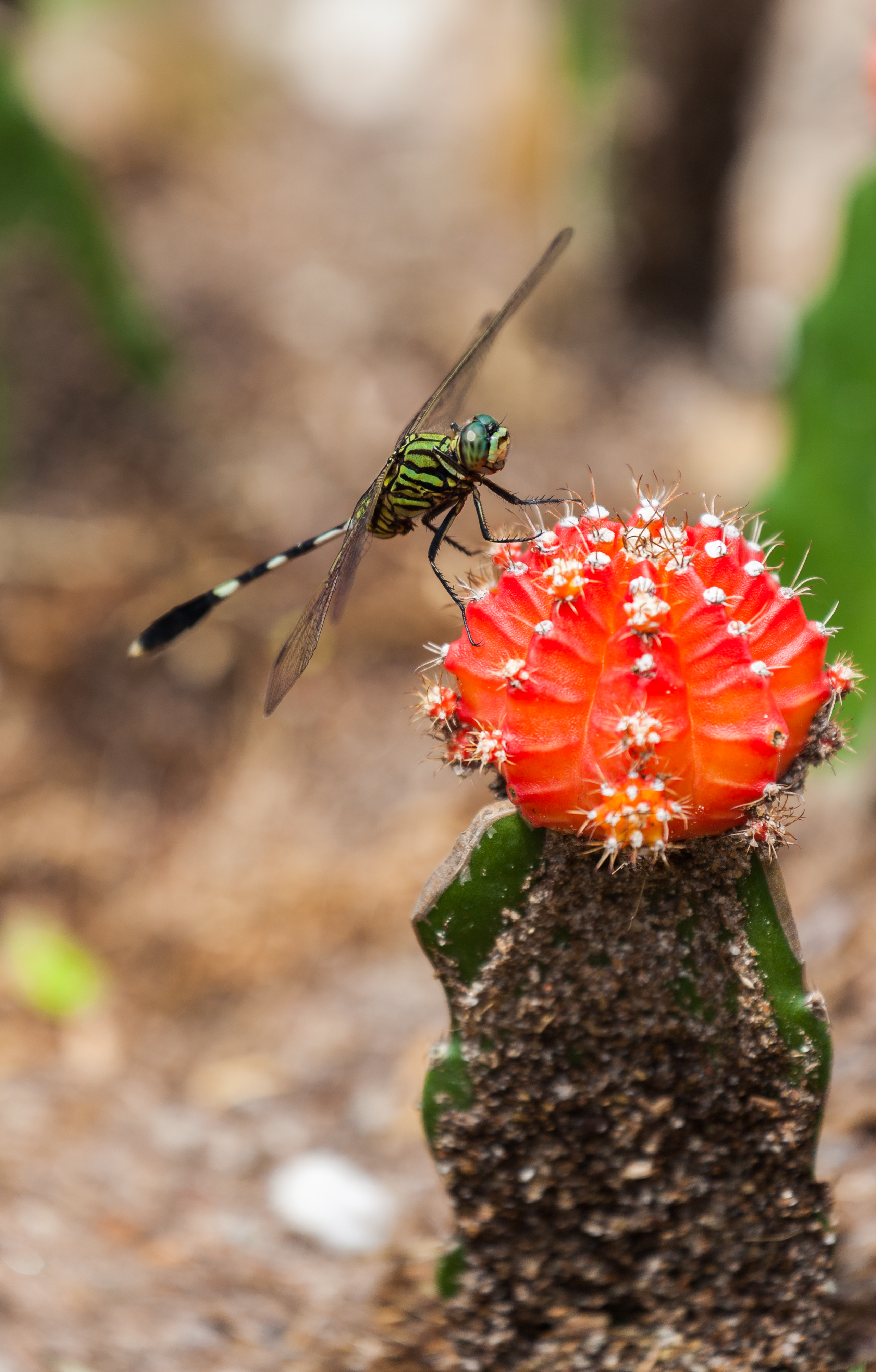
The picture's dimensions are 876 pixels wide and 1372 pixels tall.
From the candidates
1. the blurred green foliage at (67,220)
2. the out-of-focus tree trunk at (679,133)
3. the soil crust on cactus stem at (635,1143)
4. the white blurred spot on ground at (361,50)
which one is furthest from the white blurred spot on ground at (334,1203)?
the white blurred spot on ground at (361,50)

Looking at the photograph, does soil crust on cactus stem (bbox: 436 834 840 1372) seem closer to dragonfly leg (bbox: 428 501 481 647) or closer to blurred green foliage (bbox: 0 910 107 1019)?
dragonfly leg (bbox: 428 501 481 647)

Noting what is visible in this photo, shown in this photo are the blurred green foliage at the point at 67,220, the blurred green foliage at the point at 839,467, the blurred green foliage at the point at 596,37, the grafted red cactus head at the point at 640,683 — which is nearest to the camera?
the grafted red cactus head at the point at 640,683

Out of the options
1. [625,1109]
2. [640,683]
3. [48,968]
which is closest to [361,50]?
[48,968]

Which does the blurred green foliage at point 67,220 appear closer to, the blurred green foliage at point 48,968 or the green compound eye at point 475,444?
the blurred green foliage at point 48,968

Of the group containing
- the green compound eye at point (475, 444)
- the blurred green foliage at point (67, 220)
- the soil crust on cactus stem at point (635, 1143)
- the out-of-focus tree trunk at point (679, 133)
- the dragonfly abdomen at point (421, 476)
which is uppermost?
the out-of-focus tree trunk at point (679, 133)

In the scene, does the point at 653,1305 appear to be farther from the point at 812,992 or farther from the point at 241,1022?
the point at 241,1022

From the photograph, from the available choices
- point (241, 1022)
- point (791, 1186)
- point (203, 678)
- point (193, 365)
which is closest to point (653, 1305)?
point (791, 1186)

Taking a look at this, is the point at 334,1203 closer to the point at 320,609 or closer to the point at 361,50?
the point at 320,609

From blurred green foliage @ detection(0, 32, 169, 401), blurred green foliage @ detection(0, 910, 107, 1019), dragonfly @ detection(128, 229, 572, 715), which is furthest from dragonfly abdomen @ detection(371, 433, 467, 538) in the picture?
blurred green foliage @ detection(0, 32, 169, 401)
